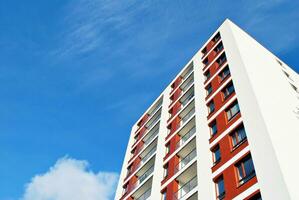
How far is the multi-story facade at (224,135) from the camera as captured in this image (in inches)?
754

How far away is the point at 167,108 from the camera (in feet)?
135

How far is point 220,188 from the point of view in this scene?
69.8ft

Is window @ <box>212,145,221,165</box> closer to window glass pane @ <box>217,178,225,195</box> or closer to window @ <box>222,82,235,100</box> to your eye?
window glass pane @ <box>217,178,225,195</box>

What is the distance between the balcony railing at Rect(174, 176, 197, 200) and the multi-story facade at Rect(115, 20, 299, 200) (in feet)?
0.10

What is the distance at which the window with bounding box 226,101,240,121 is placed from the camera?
25866 millimetres

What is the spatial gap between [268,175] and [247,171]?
2.21m

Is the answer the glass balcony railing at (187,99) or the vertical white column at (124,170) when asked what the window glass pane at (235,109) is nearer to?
the glass balcony railing at (187,99)

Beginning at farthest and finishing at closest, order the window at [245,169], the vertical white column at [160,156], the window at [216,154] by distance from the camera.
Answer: the vertical white column at [160,156]
the window at [216,154]
the window at [245,169]

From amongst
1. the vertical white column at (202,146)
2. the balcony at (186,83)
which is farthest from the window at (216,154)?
the balcony at (186,83)

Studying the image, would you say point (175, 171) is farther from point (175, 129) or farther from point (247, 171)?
point (247, 171)

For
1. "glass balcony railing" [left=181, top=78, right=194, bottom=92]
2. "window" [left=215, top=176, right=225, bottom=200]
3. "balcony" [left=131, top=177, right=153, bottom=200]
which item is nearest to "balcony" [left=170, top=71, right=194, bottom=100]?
"glass balcony railing" [left=181, top=78, right=194, bottom=92]

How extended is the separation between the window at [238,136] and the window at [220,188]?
2.62m

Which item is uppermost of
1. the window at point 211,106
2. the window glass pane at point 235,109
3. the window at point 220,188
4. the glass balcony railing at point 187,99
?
the glass balcony railing at point 187,99

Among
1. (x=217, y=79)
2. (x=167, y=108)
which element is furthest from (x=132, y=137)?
(x=217, y=79)
